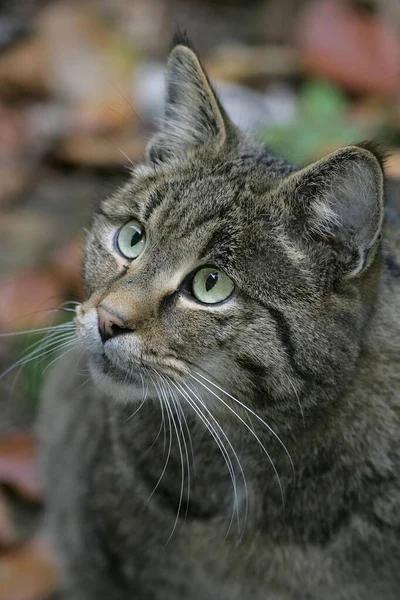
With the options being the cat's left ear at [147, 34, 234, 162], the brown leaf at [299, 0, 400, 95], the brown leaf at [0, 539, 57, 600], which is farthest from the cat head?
the brown leaf at [299, 0, 400, 95]

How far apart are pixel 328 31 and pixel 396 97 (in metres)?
0.48

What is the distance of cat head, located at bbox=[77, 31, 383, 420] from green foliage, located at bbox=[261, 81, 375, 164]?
1.81 m

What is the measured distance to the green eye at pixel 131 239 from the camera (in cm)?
204

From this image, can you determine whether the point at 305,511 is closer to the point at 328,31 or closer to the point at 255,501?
the point at 255,501

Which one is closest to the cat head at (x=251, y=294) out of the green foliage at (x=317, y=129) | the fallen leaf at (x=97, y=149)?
the green foliage at (x=317, y=129)

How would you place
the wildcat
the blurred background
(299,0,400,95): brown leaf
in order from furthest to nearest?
(299,0,400,95): brown leaf, the blurred background, the wildcat

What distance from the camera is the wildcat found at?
1884mm

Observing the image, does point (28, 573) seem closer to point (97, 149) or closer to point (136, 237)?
point (136, 237)

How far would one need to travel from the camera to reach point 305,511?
2.17 metres

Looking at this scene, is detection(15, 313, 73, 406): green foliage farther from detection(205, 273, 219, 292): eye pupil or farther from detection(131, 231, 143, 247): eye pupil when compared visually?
detection(205, 273, 219, 292): eye pupil

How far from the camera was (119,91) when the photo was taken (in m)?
3.52

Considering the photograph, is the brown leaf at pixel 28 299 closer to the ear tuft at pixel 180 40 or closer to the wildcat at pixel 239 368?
the wildcat at pixel 239 368

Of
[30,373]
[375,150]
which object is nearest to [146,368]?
[375,150]

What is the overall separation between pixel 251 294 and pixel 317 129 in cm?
222
